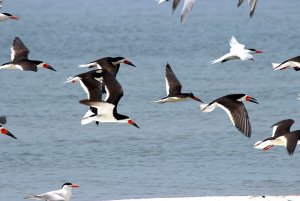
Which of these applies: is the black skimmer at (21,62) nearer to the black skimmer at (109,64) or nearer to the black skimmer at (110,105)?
the black skimmer at (109,64)

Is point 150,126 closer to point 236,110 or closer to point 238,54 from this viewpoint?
point 238,54

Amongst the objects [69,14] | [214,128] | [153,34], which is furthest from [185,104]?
[69,14]

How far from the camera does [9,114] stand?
83.6ft

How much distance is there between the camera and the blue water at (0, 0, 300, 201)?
62.3ft

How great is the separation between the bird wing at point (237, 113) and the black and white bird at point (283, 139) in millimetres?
399

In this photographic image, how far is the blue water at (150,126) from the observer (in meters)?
19.0

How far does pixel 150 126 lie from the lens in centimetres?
2394

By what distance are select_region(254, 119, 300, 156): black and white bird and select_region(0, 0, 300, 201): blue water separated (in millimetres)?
1550

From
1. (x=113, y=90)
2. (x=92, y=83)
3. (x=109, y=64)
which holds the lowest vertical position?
(x=109, y=64)

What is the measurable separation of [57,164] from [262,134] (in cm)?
425

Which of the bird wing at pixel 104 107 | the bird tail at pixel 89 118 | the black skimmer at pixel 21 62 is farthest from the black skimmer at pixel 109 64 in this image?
the bird wing at pixel 104 107

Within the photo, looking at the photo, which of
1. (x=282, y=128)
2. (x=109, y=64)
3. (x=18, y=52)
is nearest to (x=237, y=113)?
(x=282, y=128)

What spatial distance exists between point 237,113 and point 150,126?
7703 millimetres

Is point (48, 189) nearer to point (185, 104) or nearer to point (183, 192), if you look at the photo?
point (183, 192)
